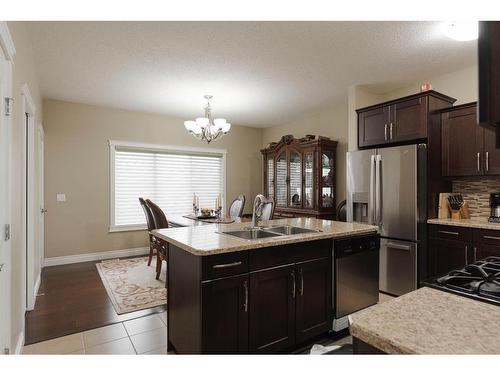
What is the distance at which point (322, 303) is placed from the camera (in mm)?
2320

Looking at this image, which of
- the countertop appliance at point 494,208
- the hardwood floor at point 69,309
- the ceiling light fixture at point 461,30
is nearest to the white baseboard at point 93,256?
the hardwood floor at point 69,309

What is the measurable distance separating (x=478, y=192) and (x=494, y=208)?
1.17 feet

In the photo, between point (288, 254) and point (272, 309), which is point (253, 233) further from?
point (272, 309)

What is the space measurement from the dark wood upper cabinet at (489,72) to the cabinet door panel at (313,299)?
5.56 ft

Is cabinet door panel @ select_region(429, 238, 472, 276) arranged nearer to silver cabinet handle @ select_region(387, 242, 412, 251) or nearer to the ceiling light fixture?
silver cabinet handle @ select_region(387, 242, 412, 251)

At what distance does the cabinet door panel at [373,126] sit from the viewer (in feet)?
12.0

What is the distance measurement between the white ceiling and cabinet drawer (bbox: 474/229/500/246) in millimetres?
1787

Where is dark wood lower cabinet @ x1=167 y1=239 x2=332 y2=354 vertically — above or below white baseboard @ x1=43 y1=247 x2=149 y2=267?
above

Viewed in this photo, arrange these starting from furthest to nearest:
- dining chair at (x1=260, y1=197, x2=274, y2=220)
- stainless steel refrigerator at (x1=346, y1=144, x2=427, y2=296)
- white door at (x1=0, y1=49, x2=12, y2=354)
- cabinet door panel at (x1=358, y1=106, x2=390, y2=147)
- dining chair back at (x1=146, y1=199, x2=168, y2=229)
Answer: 1. dining chair at (x1=260, y1=197, x2=274, y2=220)
2. dining chair back at (x1=146, y1=199, x2=168, y2=229)
3. cabinet door panel at (x1=358, y1=106, x2=390, y2=147)
4. stainless steel refrigerator at (x1=346, y1=144, x2=427, y2=296)
5. white door at (x1=0, y1=49, x2=12, y2=354)

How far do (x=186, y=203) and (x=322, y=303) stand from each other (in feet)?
13.5

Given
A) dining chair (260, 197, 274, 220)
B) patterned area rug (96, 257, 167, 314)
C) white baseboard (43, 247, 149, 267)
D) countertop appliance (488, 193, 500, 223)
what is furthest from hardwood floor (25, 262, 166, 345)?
countertop appliance (488, 193, 500, 223)

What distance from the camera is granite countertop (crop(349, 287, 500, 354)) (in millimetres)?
697

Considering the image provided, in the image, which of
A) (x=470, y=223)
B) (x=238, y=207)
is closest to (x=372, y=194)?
(x=470, y=223)
